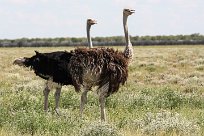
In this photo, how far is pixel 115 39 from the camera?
74.6 meters

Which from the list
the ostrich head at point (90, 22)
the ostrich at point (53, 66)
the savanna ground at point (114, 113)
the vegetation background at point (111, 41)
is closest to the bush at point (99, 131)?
the savanna ground at point (114, 113)

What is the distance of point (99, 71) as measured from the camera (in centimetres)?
951

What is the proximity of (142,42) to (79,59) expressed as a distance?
200 ft

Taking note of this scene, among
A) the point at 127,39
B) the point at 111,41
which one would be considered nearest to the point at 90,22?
the point at 127,39

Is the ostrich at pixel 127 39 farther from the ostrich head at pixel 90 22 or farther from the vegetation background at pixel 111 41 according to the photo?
the vegetation background at pixel 111 41

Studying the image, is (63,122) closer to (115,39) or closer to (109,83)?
(109,83)

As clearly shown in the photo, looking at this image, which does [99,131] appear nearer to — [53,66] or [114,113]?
[53,66]

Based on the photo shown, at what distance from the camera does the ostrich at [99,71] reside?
9.48 m

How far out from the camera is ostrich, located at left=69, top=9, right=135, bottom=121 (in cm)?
948

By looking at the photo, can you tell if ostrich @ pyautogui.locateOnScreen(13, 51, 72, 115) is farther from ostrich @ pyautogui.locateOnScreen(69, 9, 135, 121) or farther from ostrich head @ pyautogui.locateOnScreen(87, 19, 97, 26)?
ostrich head @ pyautogui.locateOnScreen(87, 19, 97, 26)

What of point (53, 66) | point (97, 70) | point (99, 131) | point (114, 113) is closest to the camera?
point (99, 131)

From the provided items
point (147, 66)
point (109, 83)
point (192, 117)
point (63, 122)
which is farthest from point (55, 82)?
point (147, 66)

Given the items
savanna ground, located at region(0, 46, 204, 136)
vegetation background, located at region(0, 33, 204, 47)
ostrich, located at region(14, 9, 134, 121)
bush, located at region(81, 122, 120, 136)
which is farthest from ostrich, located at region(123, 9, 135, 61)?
vegetation background, located at region(0, 33, 204, 47)

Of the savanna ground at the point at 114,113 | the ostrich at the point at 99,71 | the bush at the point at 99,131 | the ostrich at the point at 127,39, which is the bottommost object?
the savanna ground at the point at 114,113
